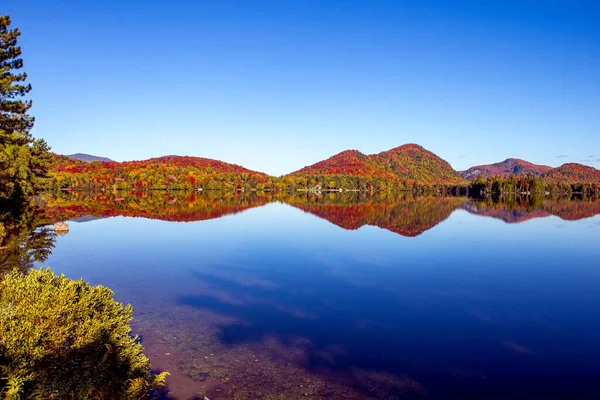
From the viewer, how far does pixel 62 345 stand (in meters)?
6.18

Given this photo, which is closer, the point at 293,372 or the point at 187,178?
the point at 293,372

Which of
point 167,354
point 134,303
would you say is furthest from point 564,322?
point 134,303

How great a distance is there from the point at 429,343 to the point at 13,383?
390 inches

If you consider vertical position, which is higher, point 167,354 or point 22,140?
point 22,140

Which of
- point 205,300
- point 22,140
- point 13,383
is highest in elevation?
point 22,140

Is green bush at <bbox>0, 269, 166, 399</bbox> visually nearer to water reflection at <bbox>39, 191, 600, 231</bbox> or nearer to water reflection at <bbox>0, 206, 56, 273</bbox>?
water reflection at <bbox>0, 206, 56, 273</bbox>

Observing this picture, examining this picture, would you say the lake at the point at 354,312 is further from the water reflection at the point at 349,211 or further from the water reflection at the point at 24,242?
the water reflection at the point at 349,211

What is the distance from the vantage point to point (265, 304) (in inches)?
596

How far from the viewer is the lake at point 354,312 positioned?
912 cm

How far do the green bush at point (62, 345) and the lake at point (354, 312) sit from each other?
1778mm

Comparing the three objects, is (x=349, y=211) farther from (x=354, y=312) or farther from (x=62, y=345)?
(x=62, y=345)

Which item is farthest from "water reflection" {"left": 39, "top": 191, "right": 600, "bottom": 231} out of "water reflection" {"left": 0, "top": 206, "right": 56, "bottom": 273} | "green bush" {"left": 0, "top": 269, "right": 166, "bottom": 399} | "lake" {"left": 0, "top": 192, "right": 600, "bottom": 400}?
"green bush" {"left": 0, "top": 269, "right": 166, "bottom": 399}

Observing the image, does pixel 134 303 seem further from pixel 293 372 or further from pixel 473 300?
pixel 473 300

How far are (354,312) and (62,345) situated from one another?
10.0 metres
